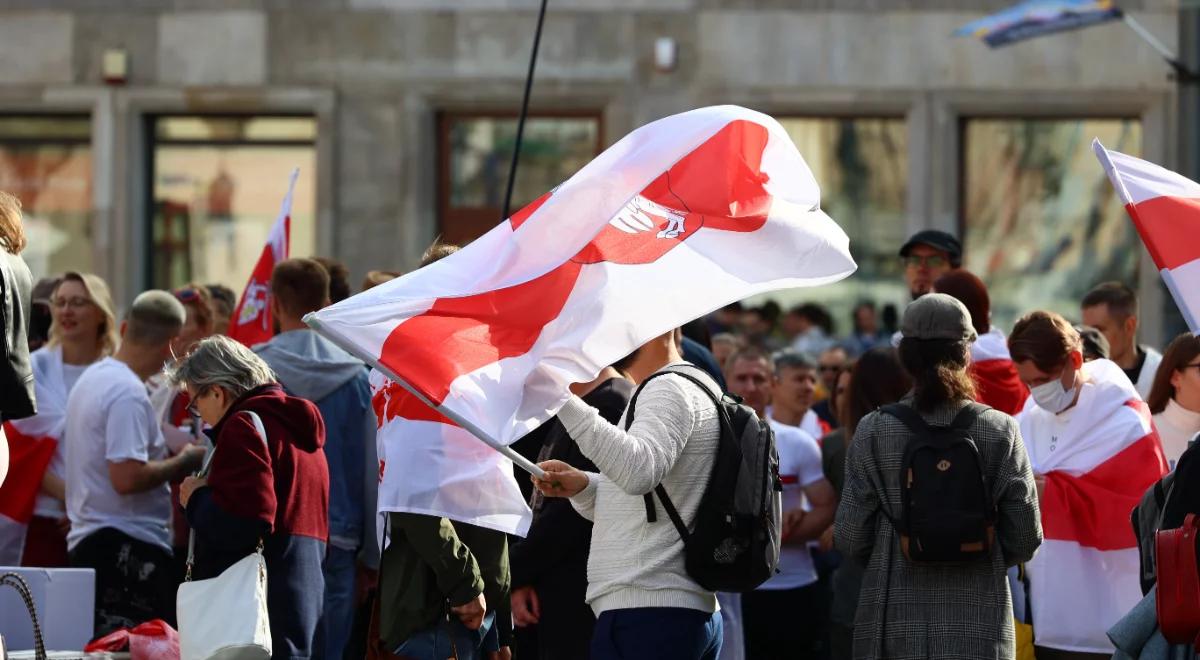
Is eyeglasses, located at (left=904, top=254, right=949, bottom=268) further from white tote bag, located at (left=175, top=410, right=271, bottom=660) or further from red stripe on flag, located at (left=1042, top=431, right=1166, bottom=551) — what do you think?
white tote bag, located at (left=175, top=410, right=271, bottom=660)

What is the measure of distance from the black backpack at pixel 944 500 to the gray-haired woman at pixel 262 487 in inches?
79.9

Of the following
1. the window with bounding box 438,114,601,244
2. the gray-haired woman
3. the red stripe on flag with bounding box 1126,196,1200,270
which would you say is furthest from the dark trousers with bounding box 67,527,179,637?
the window with bounding box 438,114,601,244

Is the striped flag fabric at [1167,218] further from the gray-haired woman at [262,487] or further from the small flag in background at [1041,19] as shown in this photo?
the small flag in background at [1041,19]

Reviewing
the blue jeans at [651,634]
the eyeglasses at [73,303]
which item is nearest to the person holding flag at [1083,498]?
the blue jeans at [651,634]

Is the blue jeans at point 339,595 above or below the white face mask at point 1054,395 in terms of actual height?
below

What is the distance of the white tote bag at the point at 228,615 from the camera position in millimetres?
6082

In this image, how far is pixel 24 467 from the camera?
8.23 m

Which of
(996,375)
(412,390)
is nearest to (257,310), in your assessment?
(996,375)

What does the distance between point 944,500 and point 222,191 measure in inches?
452

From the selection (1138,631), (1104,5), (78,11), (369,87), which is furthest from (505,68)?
(1138,631)

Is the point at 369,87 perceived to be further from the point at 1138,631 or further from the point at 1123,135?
the point at 1138,631

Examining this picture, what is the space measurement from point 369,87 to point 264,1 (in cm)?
109

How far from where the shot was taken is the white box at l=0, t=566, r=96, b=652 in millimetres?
6457

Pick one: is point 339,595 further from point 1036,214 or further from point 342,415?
point 1036,214
